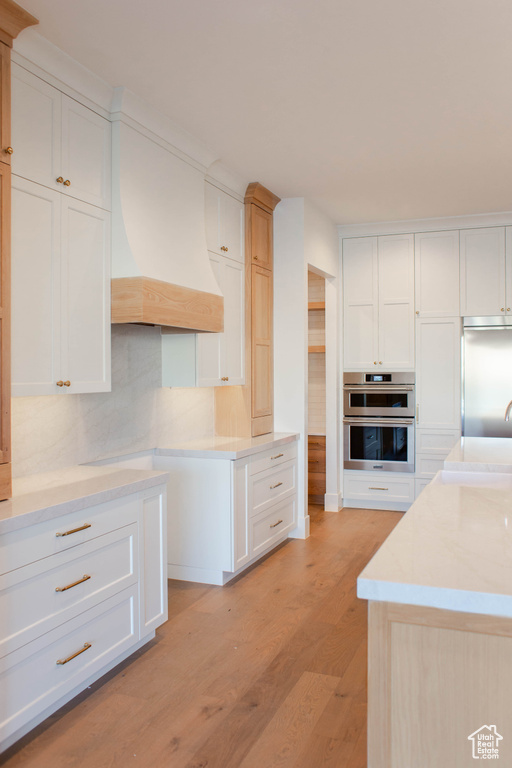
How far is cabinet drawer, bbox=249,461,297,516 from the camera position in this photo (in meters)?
3.86

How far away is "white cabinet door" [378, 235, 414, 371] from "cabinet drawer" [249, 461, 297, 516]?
1602 millimetres

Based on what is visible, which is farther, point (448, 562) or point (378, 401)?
point (378, 401)

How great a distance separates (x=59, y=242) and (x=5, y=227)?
0.37m

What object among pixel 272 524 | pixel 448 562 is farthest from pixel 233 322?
pixel 448 562

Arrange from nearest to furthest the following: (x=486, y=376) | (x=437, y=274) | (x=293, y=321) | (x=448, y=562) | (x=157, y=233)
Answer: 1. (x=448, y=562)
2. (x=157, y=233)
3. (x=293, y=321)
4. (x=486, y=376)
5. (x=437, y=274)

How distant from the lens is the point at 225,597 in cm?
341

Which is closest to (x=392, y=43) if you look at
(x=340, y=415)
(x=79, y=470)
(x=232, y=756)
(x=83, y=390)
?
(x=83, y=390)

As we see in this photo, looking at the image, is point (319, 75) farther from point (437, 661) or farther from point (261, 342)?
point (437, 661)

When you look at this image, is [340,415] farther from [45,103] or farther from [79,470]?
[45,103]

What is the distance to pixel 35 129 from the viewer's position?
2412mm

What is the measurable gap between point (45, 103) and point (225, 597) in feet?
8.51

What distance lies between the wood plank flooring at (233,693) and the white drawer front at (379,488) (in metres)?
1.95

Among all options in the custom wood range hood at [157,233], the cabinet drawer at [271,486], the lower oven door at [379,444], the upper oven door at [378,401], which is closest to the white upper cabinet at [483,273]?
the upper oven door at [378,401]

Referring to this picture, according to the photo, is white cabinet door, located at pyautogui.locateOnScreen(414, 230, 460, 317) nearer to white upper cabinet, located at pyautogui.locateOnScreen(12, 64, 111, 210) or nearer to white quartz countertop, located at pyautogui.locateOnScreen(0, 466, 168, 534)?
white upper cabinet, located at pyautogui.locateOnScreen(12, 64, 111, 210)
